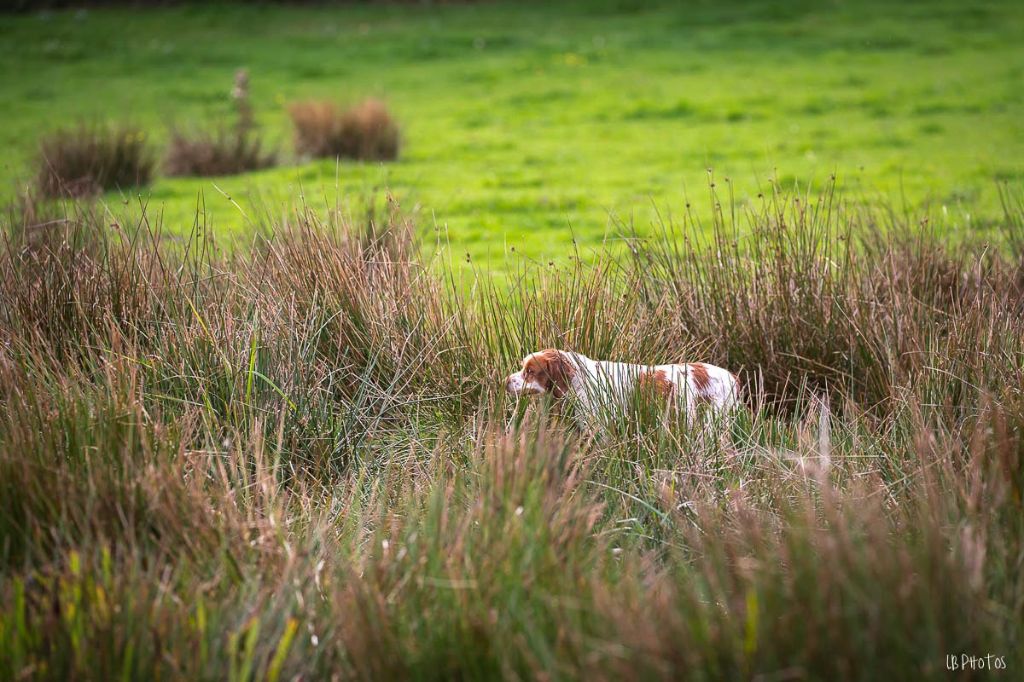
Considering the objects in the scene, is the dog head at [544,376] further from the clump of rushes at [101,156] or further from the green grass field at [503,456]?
the clump of rushes at [101,156]

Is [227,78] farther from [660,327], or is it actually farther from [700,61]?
[660,327]

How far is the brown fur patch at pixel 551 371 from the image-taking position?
3.84 m

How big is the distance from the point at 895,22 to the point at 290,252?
15.2 m

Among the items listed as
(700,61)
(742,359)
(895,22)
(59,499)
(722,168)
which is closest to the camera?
(59,499)

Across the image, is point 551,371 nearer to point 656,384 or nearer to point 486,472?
point 656,384

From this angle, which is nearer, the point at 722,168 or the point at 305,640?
the point at 305,640

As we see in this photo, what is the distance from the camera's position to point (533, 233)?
26.2ft

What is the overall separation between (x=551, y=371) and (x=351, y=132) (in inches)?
305

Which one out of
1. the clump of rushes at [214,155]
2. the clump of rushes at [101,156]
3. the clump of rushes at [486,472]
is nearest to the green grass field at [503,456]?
the clump of rushes at [486,472]

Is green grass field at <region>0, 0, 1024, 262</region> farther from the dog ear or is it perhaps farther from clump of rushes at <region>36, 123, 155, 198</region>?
the dog ear

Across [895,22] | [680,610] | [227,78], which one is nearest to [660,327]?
[680,610]

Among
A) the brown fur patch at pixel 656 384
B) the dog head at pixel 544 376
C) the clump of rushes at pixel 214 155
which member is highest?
the clump of rushes at pixel 214 155

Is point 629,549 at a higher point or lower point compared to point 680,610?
lower

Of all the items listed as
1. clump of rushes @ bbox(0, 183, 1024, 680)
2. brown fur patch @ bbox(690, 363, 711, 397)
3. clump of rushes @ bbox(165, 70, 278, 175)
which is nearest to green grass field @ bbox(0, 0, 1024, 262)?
clump of rushes @ bbox(165, 70, 278, 175)
